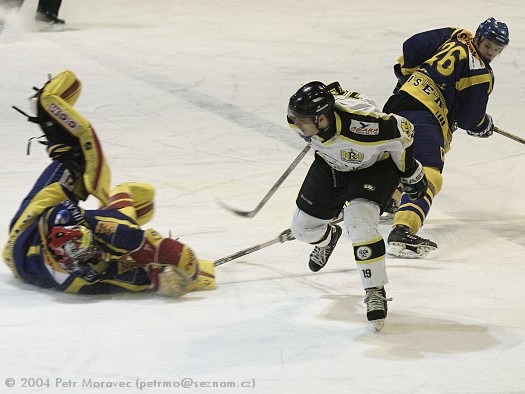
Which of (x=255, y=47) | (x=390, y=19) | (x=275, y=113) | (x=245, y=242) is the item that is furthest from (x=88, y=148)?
(x=390, y=19)

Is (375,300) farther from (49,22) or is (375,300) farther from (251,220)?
(49,22)

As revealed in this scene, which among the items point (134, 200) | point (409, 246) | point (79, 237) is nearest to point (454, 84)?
point (409, 246)

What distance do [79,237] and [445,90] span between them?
2174 mm

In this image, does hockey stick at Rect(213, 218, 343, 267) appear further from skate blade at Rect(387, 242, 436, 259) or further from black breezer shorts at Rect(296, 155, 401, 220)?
skate blade at Rect(387, 242, 436, 259)

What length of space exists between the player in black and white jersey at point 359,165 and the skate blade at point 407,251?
499mm

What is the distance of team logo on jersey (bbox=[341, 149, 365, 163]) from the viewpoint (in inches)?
145

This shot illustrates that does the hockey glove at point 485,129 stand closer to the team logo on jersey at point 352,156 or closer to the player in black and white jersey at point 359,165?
the player in black and white jersey at point 359,165

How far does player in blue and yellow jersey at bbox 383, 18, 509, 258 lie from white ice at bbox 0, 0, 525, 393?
17.0 inches

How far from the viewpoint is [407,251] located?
442cm

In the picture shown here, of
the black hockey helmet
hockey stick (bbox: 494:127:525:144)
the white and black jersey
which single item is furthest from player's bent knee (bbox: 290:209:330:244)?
hockey stick (bbox: 494:127:525:144)

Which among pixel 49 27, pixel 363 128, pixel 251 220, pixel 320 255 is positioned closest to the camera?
pixel 363 128

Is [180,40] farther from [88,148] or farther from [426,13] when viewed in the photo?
[88,148]

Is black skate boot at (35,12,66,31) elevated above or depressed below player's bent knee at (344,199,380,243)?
below

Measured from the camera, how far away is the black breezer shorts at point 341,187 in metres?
3.71
